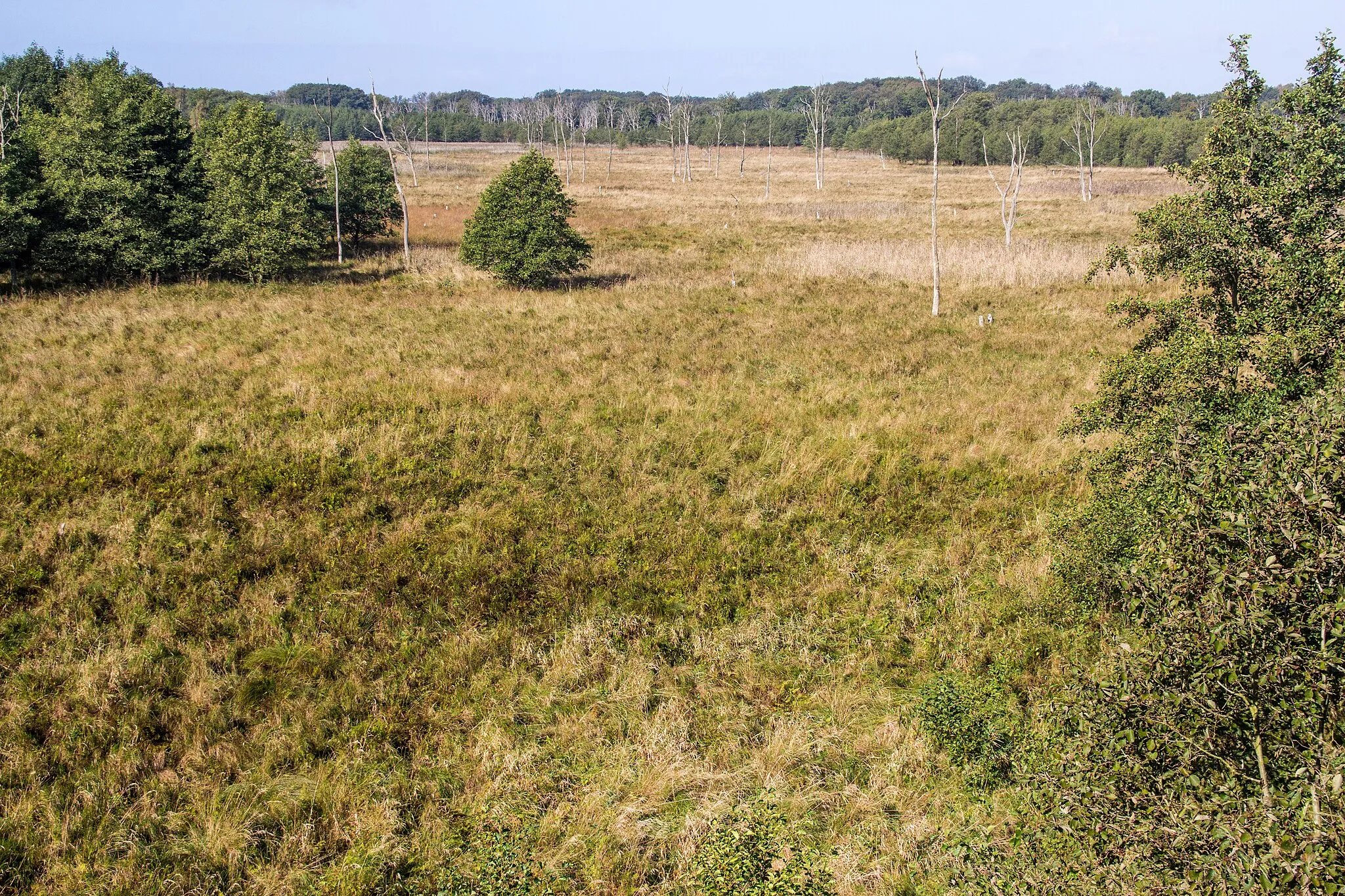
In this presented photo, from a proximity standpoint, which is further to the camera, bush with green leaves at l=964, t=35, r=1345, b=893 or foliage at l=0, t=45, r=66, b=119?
foliage at l=0, t=45, r=66, b=119

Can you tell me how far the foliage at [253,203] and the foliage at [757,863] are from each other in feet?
91.9

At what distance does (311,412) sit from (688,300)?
46.7 ft

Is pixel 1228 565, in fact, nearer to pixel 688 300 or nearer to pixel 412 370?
pixel 412 370

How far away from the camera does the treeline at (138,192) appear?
25.6 metres

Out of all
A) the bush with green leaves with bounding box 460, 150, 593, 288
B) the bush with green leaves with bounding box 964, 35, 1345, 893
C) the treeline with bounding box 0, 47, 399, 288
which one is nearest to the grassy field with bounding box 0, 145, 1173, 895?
the bush with green leaves with bounding box 964, 35, 1345, 893

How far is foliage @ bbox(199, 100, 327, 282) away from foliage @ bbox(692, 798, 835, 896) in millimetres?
28012

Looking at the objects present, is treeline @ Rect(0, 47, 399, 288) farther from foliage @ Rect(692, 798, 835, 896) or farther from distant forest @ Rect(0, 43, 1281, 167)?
foliage @ Rect(692, 798, 835, 896)

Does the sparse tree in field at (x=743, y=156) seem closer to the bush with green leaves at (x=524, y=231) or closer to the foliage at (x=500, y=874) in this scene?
the bush with green leaves at (x=524, y=231)

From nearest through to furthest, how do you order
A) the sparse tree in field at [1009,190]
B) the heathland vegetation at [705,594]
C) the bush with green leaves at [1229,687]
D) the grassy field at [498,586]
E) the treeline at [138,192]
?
the bush with green leaves at [1229,687] < the heathland vegetation at [705,594] < the grassy field at [498,586] < the treeline at [138,192] < the sparse tree in field at [1009,190]

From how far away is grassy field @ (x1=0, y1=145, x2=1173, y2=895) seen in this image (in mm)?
6672

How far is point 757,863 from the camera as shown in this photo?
19.7ft

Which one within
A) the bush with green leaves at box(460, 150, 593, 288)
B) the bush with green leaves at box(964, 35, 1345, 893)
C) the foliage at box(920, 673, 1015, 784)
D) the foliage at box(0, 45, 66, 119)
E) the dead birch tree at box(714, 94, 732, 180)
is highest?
the dead birch tree at box(714, 94, 732, 180)

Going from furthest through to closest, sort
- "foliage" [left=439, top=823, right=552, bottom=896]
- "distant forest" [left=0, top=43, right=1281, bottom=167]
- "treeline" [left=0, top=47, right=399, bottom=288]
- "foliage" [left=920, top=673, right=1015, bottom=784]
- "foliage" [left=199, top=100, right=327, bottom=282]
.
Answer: "distant forest" [left=0, top=43, right=1281, bottom=167] < "foliage" [left=199, top=100, right=327, bottom=282] < "treeline" [left=0, top=47, right=399, bottom=288] < "foliage" [left=920, top=673, right=1015, bottom=784] < "foliage" [left=439, top=823, right=552, bottom=896]

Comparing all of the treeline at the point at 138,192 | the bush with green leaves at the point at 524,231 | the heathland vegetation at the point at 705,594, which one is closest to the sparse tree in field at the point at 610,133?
the bush with green leaves at the point at 524,231
